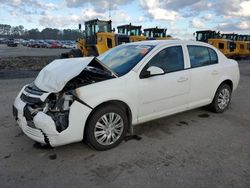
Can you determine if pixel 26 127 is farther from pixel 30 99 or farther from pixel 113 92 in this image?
pixel 113 92

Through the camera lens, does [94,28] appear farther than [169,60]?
Yes

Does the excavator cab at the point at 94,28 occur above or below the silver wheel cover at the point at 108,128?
above

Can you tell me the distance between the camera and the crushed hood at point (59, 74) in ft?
11.5

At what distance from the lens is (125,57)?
4449mm

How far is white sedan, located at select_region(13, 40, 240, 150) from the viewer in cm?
338

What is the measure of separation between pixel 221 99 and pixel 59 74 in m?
3.72

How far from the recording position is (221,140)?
13.5ft

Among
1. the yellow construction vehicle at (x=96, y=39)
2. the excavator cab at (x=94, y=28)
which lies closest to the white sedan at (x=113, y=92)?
the yellow construction vehicle at (x=96, y=39)

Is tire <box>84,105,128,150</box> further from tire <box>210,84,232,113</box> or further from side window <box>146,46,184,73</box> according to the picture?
tire <box>210,84,232,113</box>

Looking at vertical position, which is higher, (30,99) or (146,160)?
(30,99)

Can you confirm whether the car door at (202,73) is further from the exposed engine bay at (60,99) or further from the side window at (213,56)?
the exposed engine bay at (60,99)

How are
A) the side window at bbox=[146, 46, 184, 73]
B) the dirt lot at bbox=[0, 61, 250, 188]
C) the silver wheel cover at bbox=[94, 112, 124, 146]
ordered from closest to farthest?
the dirt lot at bbox=[0, 61, 250, 188]
the silver wheel cover at bbox=[94, 112, 124, 146]
the side window at bbox=[146, 46, 184, 73]

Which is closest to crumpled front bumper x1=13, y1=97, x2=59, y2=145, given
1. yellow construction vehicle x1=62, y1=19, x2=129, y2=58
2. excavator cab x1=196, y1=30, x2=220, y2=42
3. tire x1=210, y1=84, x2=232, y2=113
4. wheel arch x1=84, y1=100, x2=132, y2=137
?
wheel arch x1=84, y1=100, x2=132, y2=137

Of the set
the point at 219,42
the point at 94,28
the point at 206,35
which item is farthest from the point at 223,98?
the point at 206,35
